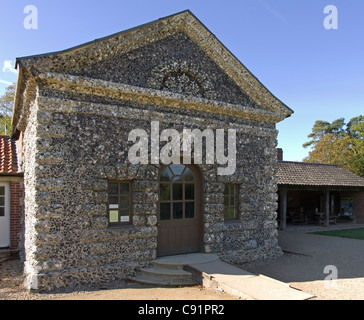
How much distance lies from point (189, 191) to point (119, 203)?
7.06ft

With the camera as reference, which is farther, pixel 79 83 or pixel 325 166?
pixel 325 166

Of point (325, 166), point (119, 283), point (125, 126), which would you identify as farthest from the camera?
point (325, 166)

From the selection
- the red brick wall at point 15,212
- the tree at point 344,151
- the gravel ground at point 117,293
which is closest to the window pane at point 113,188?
the gravel ground at point 117,293

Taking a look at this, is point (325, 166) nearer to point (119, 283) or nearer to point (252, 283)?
point (252, 283)

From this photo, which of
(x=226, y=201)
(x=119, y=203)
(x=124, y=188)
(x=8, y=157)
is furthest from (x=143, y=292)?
(x=8, y=157)

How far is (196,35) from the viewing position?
907 cm

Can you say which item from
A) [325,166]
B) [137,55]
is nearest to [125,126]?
[137,55]

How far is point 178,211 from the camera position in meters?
8.66

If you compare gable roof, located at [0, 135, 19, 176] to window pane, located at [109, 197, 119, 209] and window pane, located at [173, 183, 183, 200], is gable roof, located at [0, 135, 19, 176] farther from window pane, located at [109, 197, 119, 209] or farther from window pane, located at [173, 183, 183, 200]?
window pane, located at [173, 183, 183, 200]

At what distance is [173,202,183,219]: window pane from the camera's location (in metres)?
8.59

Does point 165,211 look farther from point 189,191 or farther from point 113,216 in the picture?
point 113,216

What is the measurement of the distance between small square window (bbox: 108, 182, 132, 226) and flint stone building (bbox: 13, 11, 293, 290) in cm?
3

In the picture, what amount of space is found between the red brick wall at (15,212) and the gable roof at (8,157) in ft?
1.49
